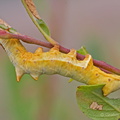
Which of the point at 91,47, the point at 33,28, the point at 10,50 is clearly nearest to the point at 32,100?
the point at 91,47

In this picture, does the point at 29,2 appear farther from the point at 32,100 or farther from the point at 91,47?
the point at 91,47

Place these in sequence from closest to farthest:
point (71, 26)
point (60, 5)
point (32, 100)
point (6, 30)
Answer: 1. point (6, 30)
2. point (32, 100)
3. point (60, 5)
4. point (71, 26)

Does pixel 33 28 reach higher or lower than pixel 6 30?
lower
